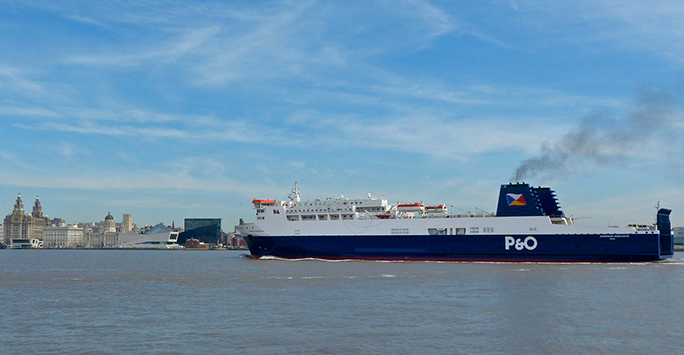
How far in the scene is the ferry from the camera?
47.1m

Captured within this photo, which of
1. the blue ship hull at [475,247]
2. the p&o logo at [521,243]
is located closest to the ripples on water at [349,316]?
the blue ship hull at [475,247]

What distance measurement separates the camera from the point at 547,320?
62.1ft

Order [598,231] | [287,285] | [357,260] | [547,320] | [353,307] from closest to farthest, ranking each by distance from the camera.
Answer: [547,320] < [353,307] < [287,285] < [598,231] < [357,260]

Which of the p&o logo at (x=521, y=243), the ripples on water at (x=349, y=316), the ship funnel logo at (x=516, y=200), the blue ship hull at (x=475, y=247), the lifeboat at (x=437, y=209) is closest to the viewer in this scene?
the ripples on water at (x=349, y=316)

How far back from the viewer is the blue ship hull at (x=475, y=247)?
153 feet

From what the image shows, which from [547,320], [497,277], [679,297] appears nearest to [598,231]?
[497,277]

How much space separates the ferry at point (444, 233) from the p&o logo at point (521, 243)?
78 mm

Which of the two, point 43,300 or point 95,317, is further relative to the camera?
point 43,300

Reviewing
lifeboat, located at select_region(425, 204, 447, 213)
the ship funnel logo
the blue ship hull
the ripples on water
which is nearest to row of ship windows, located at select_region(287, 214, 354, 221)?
the blue ship hull

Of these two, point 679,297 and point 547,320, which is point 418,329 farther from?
point 679,297

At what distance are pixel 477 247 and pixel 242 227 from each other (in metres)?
22.2

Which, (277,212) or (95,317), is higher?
(277,212)

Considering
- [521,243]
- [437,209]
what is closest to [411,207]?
[437,209]

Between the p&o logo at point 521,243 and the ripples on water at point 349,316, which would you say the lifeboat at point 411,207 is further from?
the ripples on water at point 349,316
